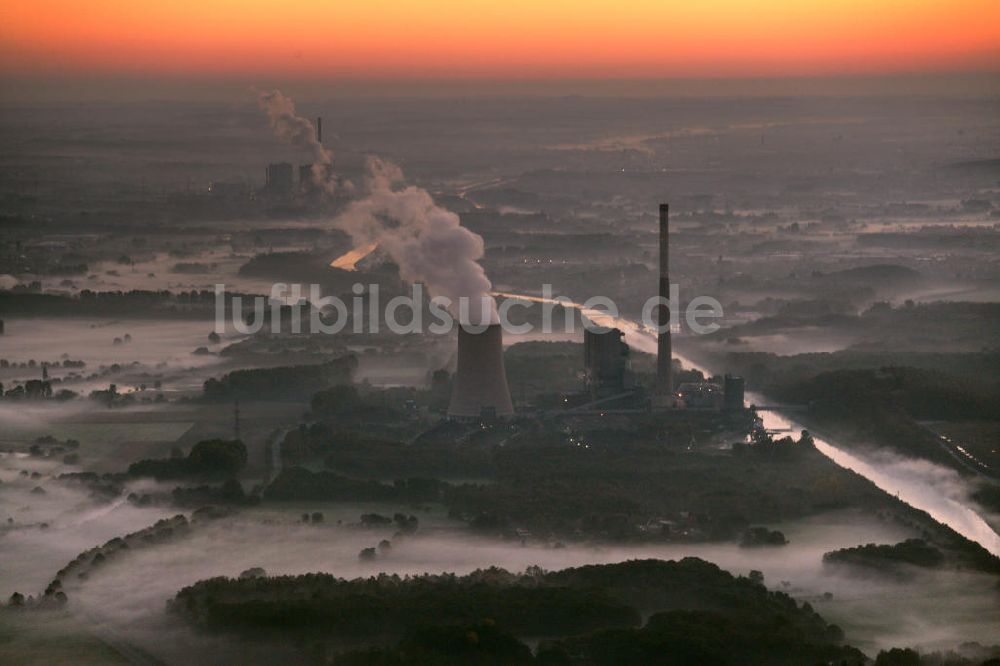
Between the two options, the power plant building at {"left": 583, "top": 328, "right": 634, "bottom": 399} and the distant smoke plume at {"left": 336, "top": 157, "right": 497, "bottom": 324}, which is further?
the power plant building at {"left": 583, "top": 328, "right": 634, "bottom": 399}

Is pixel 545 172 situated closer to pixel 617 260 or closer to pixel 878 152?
pixel 878 152

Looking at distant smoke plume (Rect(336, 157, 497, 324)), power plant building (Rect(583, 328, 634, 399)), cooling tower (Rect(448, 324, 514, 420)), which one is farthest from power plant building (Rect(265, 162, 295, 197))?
cooling tower (Rect(448, 324, 514, 420))

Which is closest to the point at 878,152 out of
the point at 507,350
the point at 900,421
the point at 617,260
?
the point at 617,260

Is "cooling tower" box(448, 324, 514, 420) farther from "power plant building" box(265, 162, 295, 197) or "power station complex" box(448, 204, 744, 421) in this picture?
"power plant building" box(265, 162, 295, 197)

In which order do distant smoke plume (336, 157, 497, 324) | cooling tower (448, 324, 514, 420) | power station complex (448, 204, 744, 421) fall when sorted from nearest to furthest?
1. cooling tower (448, 324, 514, 420)
2. power station complex (448, 204, 744, 421)
3. distant smoke plume (336, 157, 497, 324)

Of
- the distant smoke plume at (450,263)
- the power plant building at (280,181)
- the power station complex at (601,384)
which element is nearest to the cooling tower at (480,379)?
the power station complex at (601,384)

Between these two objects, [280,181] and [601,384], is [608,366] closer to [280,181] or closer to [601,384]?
[601,384]

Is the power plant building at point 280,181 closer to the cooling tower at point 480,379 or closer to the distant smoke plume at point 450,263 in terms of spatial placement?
the distant smoke plume at point 450,263
